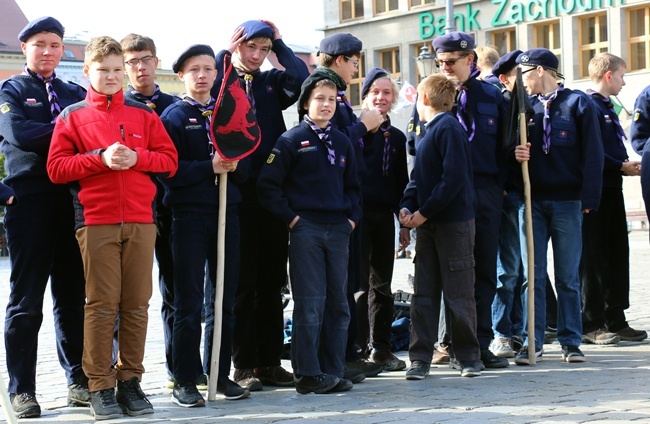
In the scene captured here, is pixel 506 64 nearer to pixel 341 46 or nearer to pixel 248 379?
pixel 341 46

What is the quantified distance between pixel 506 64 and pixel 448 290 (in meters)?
2.23

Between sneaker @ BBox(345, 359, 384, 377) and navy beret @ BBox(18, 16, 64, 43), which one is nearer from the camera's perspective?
navy beret @ BBox(18, 16, 64, 43)

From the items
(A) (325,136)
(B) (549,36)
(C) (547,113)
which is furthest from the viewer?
(B) (549,36)

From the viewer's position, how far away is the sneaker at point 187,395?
6.70m

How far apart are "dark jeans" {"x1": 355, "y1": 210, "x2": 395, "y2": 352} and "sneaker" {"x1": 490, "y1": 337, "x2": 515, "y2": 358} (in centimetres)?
95

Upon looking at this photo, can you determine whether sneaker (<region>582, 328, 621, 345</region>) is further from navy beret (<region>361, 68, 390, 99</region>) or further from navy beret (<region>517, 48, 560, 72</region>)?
navy beret (<region>361, 68, 390, 99</region>)

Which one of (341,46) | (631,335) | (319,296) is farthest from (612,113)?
(319,296)

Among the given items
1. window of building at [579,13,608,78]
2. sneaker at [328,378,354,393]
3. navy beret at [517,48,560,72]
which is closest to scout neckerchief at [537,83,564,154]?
navy beret at [517,48,560,72]

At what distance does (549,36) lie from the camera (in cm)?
4569

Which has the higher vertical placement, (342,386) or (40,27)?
(40,27)

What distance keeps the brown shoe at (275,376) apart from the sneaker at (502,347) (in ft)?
6.21

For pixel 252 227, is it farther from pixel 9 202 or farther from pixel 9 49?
pixel 9 49

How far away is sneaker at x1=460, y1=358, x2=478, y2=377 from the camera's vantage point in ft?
25.3

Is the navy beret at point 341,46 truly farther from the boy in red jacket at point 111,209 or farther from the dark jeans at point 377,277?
the boy in red jacket at point 111,209
